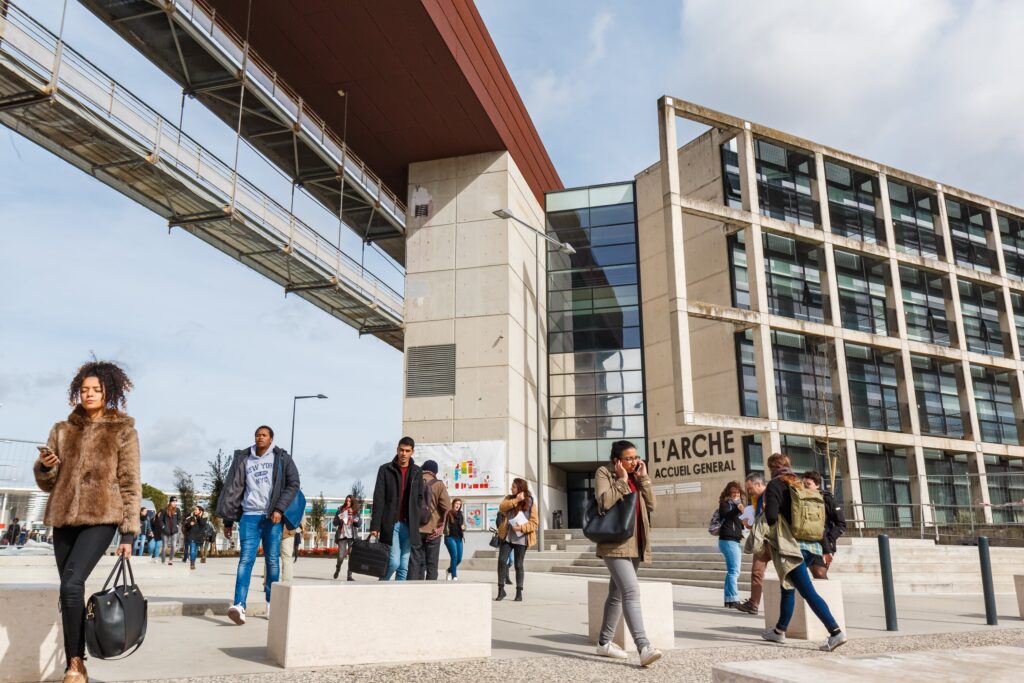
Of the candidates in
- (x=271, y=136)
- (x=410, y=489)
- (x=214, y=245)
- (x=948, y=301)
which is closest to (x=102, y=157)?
(x=214, y=245)

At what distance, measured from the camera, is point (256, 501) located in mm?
7719

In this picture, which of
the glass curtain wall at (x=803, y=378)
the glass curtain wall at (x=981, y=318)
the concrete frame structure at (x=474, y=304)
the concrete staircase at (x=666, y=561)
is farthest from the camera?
the glass curtain wall at (x=981, y=318)

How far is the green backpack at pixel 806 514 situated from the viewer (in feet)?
24.7

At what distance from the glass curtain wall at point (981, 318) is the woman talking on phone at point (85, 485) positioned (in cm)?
3681

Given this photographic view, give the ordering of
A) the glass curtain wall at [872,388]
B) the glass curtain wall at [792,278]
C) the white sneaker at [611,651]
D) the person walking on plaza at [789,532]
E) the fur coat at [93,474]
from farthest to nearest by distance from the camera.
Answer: the glass curtain wall at [872,388], the glass curtain wall at [792,278], the person walking on plaza at [789,532], the white sneaker at [611,651], the fur coat at [93,474]

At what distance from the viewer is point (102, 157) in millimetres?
19453

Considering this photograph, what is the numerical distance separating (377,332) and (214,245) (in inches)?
332

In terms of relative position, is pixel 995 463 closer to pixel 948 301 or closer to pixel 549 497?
pixel 948 301

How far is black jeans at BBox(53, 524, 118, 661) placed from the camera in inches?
177

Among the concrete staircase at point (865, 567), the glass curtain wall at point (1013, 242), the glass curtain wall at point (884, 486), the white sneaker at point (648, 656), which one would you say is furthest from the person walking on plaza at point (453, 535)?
the glass curtain wall at point (1013, 242)

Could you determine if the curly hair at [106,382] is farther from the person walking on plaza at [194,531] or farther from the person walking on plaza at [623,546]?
the person walking on plaza at [194,531]

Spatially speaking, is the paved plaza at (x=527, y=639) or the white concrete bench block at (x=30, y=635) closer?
the white concrete bench block at (x=30, y=635)

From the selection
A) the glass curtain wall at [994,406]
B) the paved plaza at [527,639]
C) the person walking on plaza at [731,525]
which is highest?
the glass curtain wall at [994,406]

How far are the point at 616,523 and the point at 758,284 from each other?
24.3 metres
